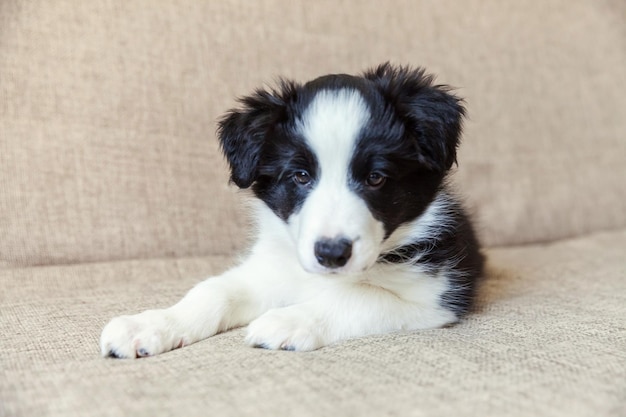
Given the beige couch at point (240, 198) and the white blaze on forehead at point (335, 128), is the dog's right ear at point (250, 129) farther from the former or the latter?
the beige couch at point (240, 198)

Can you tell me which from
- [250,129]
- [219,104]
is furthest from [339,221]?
[219,104]

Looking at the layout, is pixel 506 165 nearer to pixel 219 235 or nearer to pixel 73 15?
pixel 219 235

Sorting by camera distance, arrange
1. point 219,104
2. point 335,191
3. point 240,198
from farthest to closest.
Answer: point 219,104 < point 240,198 < point 335,191

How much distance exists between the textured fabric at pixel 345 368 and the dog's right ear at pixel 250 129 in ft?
1.68

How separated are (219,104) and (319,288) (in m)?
1.25

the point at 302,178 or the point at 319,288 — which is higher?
the point at 302,178

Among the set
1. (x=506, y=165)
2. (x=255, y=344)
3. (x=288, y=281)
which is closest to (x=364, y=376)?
(x=255, y=344)

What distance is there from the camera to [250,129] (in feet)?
7.31

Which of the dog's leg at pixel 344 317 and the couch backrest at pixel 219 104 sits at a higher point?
the couch backrest at pixel 219 104

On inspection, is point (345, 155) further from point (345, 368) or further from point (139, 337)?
point (139, 337)

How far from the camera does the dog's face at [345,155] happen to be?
2.01 meters

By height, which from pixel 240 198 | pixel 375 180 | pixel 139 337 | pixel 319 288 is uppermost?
pixel 375 180

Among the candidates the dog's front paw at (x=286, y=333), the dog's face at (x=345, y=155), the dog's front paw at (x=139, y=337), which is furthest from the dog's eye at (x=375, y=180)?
the dog's front paw at (x=139, y=337)

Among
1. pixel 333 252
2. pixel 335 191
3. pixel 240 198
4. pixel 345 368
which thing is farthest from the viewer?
pixel 240 198
